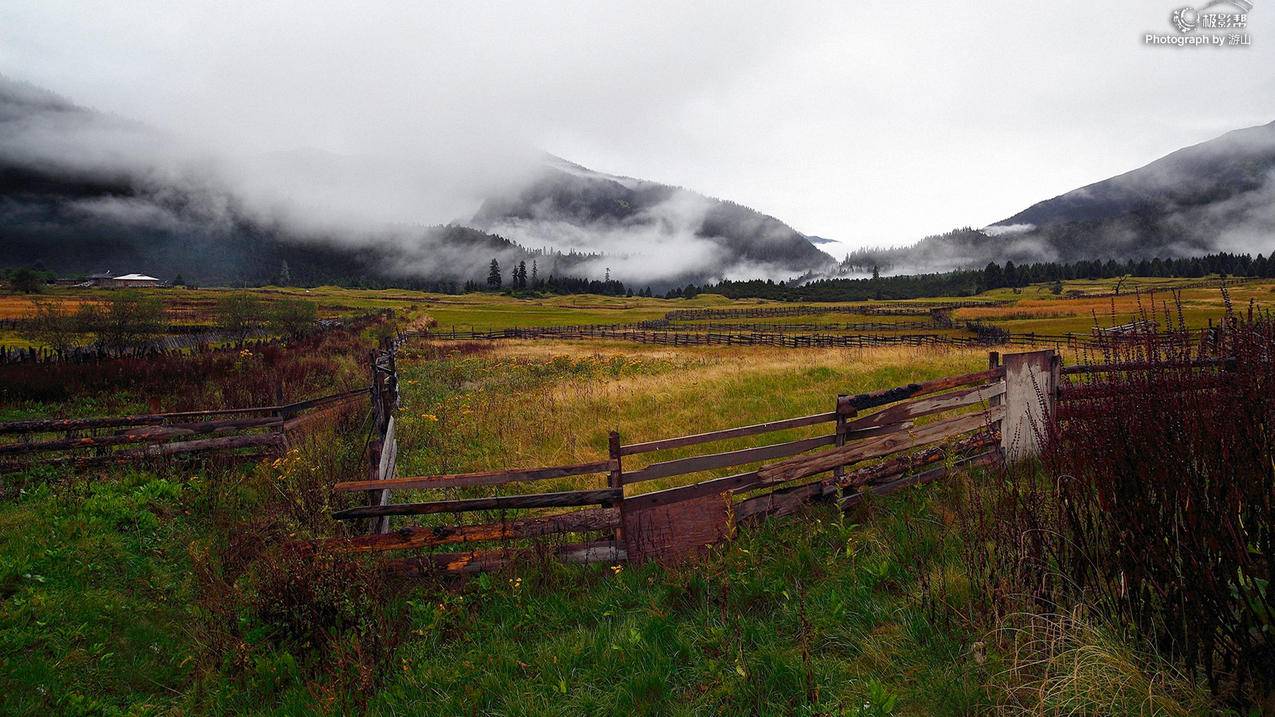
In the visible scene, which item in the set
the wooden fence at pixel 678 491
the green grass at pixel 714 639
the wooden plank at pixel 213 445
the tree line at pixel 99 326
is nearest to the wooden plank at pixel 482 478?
the wooden fence at pixel 678 491

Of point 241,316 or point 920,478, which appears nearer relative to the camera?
point 920,478

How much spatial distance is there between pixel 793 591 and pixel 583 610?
75.5 inches

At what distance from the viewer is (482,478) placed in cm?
614

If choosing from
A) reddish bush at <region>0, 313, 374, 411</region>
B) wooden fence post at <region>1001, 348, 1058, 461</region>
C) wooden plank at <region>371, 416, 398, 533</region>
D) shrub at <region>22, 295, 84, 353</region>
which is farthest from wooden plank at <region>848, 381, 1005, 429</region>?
shrub at <region>22, 295, 84, 353</region>

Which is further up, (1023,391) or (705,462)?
(1023,391)

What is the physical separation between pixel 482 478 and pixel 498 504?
39 centimetres

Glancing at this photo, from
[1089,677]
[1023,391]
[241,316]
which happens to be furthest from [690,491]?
[241,316]

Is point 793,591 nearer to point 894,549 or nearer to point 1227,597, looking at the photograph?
point 894,549

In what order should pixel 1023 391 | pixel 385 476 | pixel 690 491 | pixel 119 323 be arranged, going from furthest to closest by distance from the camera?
pixel 119 323 < pixel 385 476 < pixel 1023 391 < pixel 690 491

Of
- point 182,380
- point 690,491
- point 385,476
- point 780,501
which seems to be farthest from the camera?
point 182,380

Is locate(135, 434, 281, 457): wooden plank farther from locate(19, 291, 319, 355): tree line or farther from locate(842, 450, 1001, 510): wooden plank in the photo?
locate(19, 291, 319, 355): tree line

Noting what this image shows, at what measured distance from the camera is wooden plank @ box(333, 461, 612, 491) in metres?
5.87

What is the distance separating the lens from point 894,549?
5309mm

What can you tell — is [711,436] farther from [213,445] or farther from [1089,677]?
[213,445]
